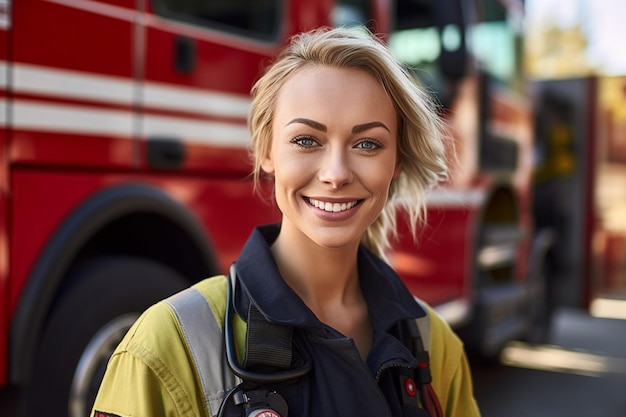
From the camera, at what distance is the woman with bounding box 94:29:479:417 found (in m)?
1.25

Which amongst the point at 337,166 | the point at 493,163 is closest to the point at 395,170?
the point at 337,166

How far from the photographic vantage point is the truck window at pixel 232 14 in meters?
2.99

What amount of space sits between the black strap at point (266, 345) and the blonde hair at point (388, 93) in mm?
426

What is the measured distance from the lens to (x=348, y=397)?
1.33 m

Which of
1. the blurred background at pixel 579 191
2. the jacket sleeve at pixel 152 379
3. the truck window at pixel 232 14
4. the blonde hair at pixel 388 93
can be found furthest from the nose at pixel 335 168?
the blurred background at pixel 579 191

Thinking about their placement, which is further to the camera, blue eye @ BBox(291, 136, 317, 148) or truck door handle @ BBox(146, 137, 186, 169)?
truck door handle @ BBox(146, 137, 186, 169)

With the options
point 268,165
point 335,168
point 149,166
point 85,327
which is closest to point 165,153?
point 149,166

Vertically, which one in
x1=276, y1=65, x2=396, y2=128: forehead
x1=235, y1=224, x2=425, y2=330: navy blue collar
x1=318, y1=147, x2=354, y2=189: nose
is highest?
x1=276, y1=65, x2=396, y2=128: forehead

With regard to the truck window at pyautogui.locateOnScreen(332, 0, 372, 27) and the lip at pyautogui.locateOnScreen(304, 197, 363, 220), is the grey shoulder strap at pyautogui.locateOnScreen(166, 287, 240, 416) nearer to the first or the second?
the lip at pyautogui.locateOnScreen(304, 197, 363, 220)

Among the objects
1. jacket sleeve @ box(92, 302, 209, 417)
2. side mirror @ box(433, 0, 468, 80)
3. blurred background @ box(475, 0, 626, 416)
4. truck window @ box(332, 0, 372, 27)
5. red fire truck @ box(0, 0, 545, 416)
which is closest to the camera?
jacket sleeve @ box(92, 302, 209, 417)

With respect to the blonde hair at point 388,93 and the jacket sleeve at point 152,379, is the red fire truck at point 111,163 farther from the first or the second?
the jacket sleeve at point 152,379

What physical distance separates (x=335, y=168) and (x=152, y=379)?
A: 479 millimetres

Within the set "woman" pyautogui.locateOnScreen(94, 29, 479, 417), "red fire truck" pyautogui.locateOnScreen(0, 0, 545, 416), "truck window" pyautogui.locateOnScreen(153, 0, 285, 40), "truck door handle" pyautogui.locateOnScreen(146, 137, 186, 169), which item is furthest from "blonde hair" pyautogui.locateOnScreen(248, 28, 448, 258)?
"truck window" pyautogui.locateOnScreen(153, 0, 285, 40)

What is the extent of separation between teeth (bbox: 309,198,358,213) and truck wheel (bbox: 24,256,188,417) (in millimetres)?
1462
